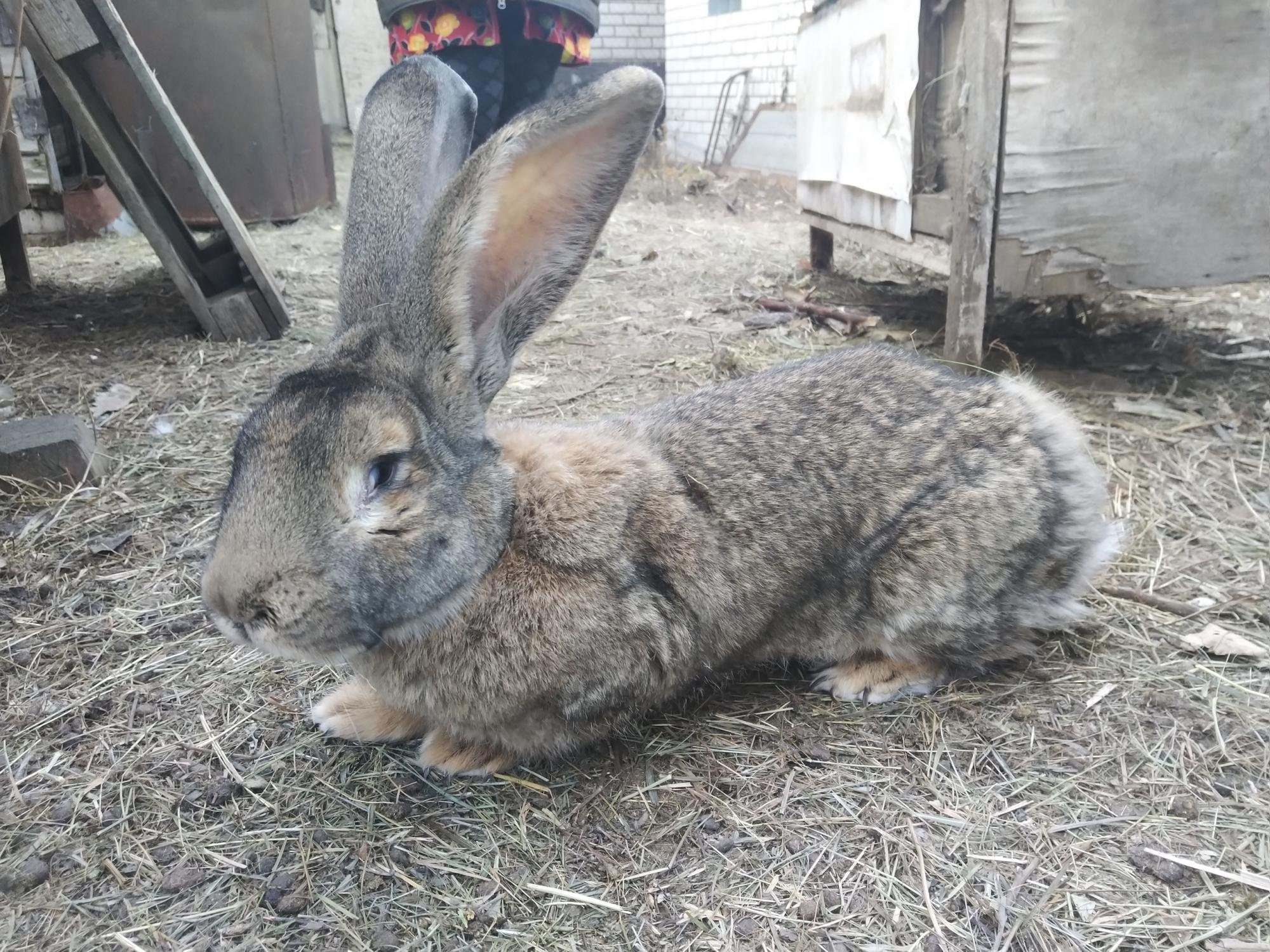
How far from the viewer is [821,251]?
7059mm

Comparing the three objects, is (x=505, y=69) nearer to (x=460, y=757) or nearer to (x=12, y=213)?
(x=12, y=213)

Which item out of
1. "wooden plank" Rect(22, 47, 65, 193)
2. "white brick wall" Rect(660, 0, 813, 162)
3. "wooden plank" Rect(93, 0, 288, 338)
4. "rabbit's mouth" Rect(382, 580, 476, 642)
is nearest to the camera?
"rabbit's mouth" Rect(382, 580, 476, 642)

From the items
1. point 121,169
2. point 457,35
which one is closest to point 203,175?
point 121,169

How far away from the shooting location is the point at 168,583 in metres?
2.96

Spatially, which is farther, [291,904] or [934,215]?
[934,215]

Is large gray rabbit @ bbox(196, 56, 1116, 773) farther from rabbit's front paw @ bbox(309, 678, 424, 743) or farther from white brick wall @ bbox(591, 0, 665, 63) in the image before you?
white brick wall @ bbox(591, 0, 665, 63)

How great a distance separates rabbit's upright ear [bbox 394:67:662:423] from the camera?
1945 millimetres

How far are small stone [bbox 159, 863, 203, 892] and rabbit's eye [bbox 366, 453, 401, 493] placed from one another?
0.90 metres

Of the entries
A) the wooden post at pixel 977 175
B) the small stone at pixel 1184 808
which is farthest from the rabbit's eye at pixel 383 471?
the wooden post at pixel 977 175

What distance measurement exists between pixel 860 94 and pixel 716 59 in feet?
34.1

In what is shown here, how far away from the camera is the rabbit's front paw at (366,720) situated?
7.77ft

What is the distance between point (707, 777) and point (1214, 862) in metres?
1.09

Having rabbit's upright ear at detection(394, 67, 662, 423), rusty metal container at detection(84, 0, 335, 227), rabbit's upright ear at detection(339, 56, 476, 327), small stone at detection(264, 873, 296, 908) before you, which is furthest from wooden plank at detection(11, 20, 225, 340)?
small stone at detection(264, 873, 296, 908)

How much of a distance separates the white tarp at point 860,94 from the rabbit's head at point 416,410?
3145 millimetres
